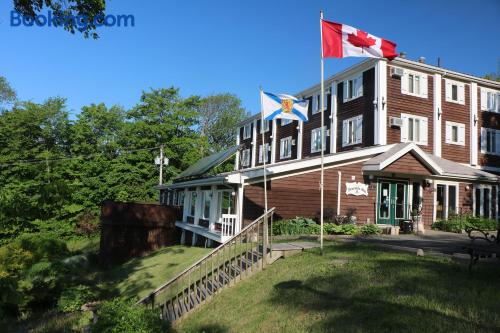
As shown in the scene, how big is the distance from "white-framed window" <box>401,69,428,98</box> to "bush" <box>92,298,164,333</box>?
21.8 m

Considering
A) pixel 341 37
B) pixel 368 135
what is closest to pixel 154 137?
pixel 368 135

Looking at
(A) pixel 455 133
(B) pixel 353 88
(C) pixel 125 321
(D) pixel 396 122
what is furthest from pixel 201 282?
(A) pixel 455 133

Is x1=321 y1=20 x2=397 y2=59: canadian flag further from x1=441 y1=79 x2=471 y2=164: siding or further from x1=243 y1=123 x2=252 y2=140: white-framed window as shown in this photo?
x1=243 y1=123 x2=252 y2=140: white-framed window

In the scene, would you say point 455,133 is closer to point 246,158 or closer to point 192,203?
point 192,203

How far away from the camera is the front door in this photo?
20219 millimetres

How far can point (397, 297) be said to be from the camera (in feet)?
21.2

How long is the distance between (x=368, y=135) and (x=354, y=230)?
9355 mm

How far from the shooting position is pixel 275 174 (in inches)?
695

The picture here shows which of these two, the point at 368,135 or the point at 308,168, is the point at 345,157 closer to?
the point at 308,168

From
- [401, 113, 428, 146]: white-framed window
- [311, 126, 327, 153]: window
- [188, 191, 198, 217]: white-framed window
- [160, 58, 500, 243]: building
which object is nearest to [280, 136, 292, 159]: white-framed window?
[160, 58, 500, 243]: building

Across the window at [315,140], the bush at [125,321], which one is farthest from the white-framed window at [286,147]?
the bush at [125,321]

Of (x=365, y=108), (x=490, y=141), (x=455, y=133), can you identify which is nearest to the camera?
(x=365, y=108)

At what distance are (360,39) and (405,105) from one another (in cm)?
1522

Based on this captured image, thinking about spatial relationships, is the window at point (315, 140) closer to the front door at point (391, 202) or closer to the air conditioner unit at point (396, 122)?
the air conditioner unit at point (396, 122)
